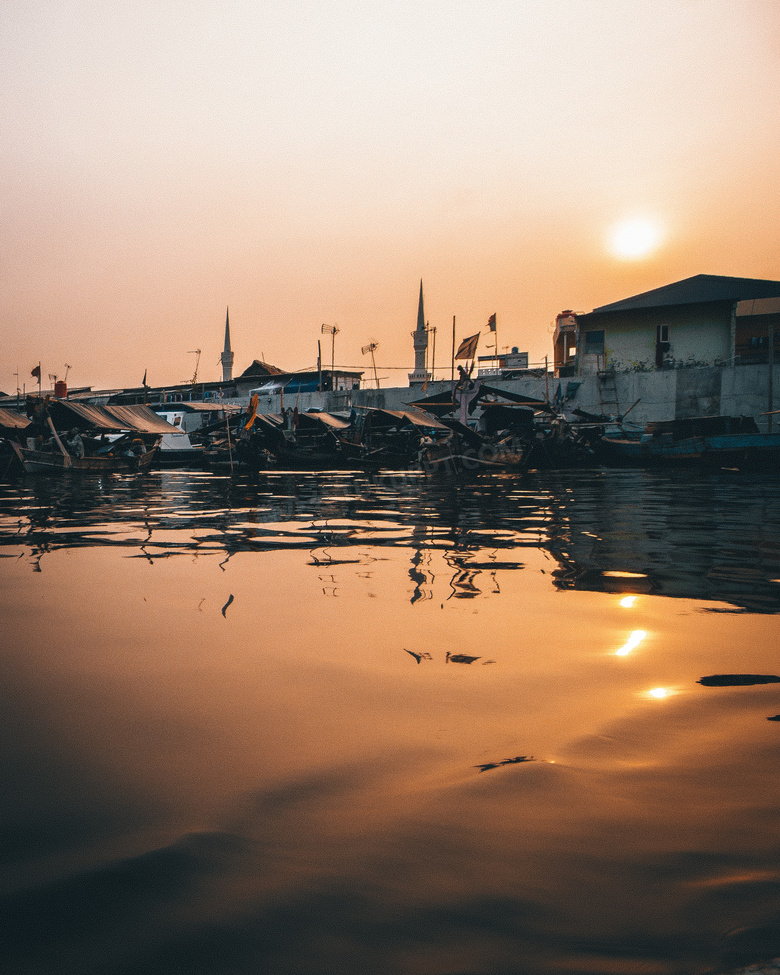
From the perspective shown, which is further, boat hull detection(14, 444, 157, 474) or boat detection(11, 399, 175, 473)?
boat detection(11, 399, 175, 473)

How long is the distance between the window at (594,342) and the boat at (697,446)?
8.66 metres

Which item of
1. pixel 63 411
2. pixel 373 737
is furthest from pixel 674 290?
pixel 373 737

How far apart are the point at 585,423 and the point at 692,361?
9033 mm

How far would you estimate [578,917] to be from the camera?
138 cm

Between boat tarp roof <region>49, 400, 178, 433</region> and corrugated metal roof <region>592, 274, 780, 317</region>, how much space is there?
22.3 metres

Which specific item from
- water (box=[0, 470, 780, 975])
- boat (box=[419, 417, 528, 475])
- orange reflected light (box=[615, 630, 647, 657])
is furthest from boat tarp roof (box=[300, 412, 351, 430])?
orange reflected light (box=[615, 630, 647, 657])

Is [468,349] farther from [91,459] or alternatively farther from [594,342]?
[91,459]

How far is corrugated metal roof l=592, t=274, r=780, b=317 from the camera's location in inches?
1345

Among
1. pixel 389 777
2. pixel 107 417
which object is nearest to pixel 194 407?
pixel 107 417

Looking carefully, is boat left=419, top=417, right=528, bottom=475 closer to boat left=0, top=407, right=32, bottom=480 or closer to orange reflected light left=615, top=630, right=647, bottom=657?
boat left=0, top=407, right=32, bottom=480

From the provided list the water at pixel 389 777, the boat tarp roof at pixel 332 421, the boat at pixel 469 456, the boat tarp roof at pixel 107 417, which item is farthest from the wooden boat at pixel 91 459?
the water at pixel 389 777

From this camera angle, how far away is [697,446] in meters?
24.5

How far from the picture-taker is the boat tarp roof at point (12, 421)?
24797 millimetres

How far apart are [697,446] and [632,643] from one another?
23184 millimetres
